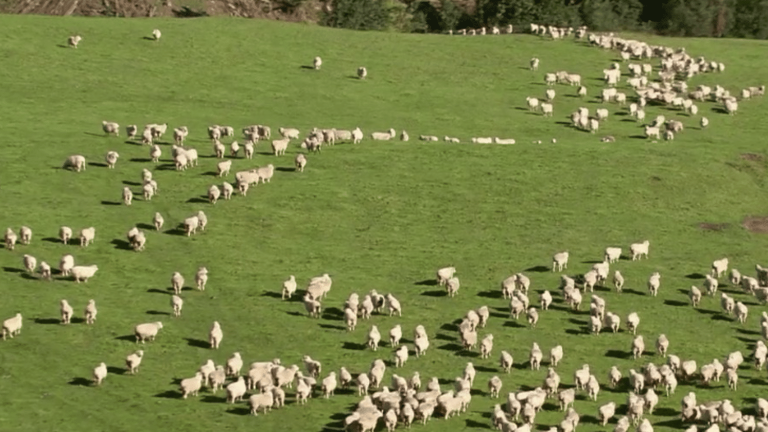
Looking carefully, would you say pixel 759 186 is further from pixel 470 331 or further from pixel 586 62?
pixel 470 331

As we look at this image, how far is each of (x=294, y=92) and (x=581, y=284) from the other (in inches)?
1132

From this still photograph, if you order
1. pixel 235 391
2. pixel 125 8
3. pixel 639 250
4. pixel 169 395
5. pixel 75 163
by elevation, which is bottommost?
pixel 169 395

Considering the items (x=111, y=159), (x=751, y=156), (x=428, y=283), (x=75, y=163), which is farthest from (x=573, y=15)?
(x=428, y=283)

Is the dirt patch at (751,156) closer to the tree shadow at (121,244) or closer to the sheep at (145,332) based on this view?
the tree shadow at (121,244)

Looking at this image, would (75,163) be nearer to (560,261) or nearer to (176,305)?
(176,305)

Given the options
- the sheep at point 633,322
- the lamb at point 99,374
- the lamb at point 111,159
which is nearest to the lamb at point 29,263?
the lamb at point 99,374

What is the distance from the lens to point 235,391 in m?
53.0

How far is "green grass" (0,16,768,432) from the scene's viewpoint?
56.8 m

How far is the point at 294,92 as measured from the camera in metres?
91.8

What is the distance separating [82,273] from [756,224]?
2963 centimetres

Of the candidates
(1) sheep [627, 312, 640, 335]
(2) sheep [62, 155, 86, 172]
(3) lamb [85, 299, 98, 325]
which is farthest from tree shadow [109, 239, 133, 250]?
(1) sheep [627, 312, 640, 335]

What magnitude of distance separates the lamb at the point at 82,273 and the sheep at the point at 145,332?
5486 mm

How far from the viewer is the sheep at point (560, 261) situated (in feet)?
225

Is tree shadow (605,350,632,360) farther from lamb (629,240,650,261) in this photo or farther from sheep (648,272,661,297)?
lamb (629,240,650,261)
